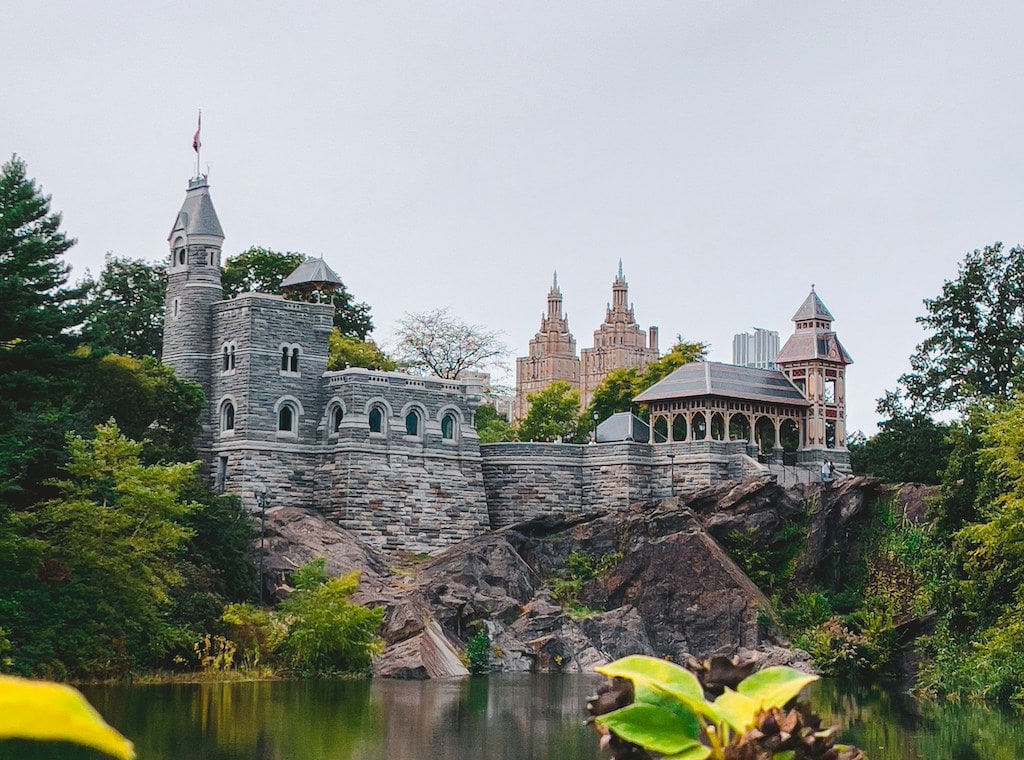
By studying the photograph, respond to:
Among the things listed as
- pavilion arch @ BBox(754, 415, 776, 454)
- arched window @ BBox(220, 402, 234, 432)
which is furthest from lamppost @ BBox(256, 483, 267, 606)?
pavilion arch @ BBox(754, 415, 776, 454)

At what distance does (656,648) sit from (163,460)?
49.5 feet

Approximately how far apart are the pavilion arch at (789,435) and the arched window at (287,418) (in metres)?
17.0

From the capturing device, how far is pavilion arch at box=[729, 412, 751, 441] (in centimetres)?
4875

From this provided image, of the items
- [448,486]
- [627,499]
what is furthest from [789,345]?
[448,486]

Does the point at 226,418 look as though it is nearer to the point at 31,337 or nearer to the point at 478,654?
the point at 478,654

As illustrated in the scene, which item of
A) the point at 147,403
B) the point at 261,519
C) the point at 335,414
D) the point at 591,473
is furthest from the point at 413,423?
the point at 147,403

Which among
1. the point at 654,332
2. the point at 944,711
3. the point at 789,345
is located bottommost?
the point at 944,711

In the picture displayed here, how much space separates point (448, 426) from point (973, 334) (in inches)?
731

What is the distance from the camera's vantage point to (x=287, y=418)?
44.7 meters

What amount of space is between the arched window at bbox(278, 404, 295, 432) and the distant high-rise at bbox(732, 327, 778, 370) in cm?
7102

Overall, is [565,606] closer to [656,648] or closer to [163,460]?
[656,648]

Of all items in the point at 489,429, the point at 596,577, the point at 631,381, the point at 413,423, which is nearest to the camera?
the point at 596,577

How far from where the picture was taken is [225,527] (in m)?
37.4

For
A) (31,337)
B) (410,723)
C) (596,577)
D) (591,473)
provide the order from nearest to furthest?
(410,723), (31,337), (596,577), (591,473)
